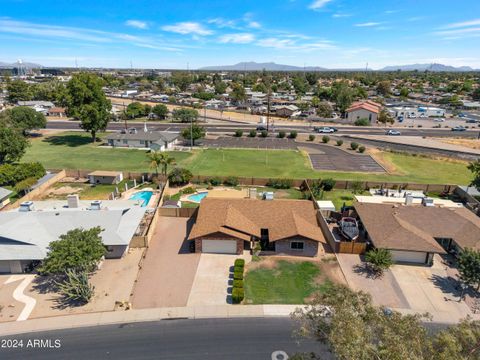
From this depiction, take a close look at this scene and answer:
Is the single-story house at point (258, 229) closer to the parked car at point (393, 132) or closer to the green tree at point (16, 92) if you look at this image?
the parked car at point (393, 132)

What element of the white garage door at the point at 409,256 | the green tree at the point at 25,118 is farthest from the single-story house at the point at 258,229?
the green tree at the point at 25,118

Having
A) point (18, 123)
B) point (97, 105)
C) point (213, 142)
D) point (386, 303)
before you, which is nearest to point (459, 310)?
point (386, 303)

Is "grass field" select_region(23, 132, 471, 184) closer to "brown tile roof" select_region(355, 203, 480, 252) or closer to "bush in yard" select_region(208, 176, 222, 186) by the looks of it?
"bush in yard" select_region(208, 176, 222, 186)

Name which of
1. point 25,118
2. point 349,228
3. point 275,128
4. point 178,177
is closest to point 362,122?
point 275,128

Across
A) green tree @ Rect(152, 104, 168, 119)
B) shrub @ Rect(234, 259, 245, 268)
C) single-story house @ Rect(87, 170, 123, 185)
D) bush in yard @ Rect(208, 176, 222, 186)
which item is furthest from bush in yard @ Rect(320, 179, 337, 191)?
green tree @ Rect(152, 104, 168, 119)

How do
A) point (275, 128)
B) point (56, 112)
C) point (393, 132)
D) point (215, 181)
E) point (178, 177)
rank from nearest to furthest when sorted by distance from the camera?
point (178, 177) → point (215, 181) → point (393, 132) → point (275, 128) → point (56, 112)

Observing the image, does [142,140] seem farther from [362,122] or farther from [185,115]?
[362,122]
